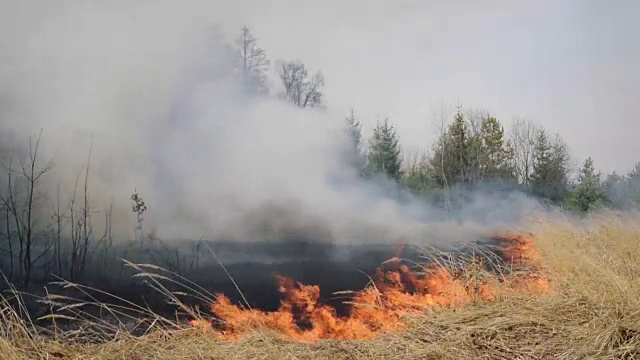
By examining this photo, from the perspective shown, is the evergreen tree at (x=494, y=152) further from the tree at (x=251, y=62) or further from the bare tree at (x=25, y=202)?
the bare tree at (x=25, y=202)

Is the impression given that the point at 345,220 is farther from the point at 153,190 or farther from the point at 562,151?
the point at 562,151

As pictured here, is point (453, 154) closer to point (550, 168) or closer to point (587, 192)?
point (550, 168)

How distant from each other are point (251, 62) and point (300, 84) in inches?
16.4

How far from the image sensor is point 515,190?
5.21m

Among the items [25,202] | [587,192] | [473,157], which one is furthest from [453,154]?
[25,202]

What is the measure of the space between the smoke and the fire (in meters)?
0.35

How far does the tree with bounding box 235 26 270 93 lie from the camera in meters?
4.66

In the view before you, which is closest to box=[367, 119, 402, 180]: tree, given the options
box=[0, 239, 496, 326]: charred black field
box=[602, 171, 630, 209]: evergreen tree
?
box=[0, 239, 496, 326]: charred black field

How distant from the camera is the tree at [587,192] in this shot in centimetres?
533

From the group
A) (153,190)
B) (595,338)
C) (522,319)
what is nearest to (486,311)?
(522,319)

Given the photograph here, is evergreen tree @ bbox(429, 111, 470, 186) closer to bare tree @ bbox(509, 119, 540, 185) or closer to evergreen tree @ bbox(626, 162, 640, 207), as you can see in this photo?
bare tree @ bbox(509, 119, 540, 185)

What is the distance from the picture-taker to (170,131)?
14.6 feet

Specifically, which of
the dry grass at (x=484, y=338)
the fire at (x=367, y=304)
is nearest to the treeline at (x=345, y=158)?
the fire at (x=367, y=304)

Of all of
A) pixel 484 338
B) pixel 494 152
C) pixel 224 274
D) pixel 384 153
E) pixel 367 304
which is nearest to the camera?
pixel 484 338
